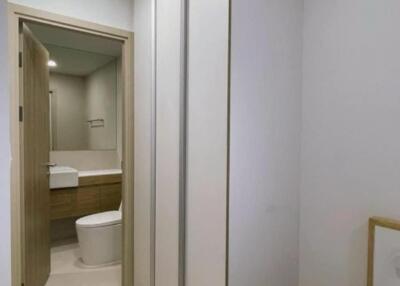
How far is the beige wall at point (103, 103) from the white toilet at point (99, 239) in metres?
1.23

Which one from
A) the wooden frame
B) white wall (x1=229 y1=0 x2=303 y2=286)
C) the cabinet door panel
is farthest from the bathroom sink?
the wooden frame

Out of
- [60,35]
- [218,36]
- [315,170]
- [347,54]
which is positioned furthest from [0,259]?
[60,35]

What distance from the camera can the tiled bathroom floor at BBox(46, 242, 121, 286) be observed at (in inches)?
91.3

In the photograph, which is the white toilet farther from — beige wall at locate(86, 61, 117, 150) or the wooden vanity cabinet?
beige wall at locate(86, 61, 117, 150)

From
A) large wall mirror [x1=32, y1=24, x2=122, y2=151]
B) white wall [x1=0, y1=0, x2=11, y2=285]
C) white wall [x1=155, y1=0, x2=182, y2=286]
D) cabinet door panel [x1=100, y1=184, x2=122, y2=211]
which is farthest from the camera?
large wall mirror [x1=32, y1=24, x2=122, y2=151]

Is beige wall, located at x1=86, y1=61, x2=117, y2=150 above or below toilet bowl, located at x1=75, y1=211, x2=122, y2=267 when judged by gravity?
above

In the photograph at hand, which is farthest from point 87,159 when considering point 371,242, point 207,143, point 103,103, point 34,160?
point 371,242

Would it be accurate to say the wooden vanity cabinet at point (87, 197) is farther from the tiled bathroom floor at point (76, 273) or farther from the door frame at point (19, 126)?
the door frame at point (19, 126)

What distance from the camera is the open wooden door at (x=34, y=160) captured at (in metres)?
1.83

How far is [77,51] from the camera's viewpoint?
3330 millimetres

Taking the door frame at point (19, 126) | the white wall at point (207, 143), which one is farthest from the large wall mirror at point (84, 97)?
the white wall at point (207, 143)

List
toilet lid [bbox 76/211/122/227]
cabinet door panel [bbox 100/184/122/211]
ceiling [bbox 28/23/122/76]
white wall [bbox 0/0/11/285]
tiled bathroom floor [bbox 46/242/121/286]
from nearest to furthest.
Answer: white wall [bbox 0/0/11/285] → tiled bathroom floor [bbox 46/242/121/286] → toilet lid [bbox 76/211/122/227] → ceiling [bbox 28/23/122/76] → cabinet door panel [bbox 100/184/122/211]

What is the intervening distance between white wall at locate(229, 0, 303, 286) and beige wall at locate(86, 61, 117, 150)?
2744 mm

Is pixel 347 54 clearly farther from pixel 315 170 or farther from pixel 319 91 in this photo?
pixel 315 170
